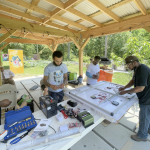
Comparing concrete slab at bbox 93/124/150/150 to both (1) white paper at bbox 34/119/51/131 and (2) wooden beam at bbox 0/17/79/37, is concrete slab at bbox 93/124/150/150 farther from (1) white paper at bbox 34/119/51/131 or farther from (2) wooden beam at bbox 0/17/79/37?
(2) wooden beam at bbox 0/17/79/37

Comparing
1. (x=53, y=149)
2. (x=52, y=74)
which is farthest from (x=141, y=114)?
(x=52, y=74)

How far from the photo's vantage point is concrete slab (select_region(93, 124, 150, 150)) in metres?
1.63

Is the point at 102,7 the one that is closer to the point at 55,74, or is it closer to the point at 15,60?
the point at 55,74

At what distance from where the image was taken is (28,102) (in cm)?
217

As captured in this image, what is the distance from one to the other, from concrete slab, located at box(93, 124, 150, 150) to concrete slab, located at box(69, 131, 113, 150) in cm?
10

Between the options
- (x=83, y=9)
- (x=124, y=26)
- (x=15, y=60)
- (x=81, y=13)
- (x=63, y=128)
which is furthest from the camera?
(x=15, y=60)

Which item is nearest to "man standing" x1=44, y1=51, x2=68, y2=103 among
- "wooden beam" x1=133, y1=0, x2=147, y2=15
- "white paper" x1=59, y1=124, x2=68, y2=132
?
"white paper" x1=59, y1=124, x2=68, y2=132

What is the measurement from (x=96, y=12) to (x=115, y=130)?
3252 millimetres

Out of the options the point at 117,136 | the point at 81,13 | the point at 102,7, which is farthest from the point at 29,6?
the point at 117,136

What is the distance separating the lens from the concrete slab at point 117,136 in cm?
163

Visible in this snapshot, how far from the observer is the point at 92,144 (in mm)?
1705

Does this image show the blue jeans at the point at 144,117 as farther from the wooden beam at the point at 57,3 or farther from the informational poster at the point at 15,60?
the informational poster at the point at 15,60

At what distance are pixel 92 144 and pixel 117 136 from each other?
0.54m

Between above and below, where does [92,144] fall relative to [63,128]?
below
